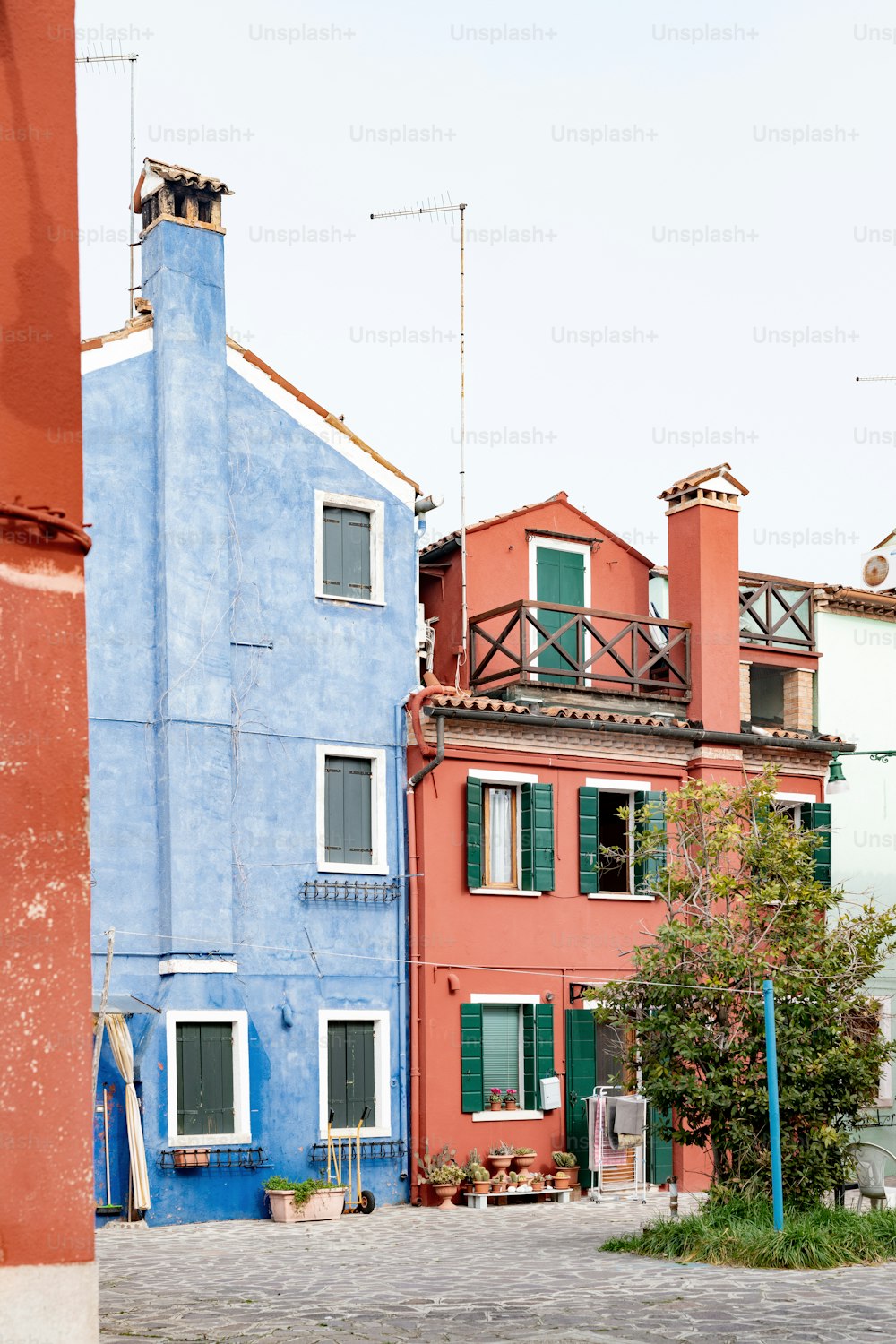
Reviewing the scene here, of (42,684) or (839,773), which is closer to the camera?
(42,684)

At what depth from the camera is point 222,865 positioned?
20.5 metres

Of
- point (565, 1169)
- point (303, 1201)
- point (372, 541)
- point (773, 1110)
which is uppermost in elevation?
point (372, 541)

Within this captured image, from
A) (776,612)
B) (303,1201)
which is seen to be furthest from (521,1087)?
(776,612)

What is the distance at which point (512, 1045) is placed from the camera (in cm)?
2241

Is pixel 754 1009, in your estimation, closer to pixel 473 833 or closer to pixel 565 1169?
pixel 473 833

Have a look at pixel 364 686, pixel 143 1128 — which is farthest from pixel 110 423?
pixel 143 1128

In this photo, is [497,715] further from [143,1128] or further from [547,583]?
[143,1128]

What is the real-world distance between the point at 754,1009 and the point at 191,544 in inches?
330

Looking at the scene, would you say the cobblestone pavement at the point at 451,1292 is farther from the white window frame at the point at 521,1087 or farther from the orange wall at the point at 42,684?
A: the orange wall at the point at 42,684

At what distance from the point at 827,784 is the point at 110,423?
11.3 metres

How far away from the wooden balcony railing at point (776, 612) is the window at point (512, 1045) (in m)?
6.59

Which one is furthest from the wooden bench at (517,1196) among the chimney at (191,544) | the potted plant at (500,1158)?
the chimney at (191,544)

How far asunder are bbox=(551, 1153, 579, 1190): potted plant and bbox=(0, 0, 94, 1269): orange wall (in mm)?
14151

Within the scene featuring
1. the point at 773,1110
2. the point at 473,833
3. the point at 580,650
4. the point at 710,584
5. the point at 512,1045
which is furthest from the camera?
the point at 710,584
